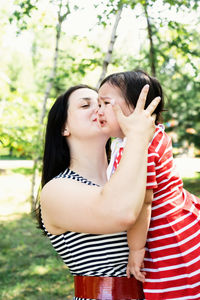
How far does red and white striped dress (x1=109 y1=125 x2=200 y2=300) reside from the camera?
4.67 ft

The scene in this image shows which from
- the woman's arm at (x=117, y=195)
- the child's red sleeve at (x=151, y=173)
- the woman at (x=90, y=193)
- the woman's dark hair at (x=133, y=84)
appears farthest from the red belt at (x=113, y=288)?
the woman's dark hair at (x=133, y=84)

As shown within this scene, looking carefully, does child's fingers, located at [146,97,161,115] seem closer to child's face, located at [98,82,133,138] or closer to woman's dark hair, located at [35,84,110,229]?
child's face, located at [98,82,133,138]

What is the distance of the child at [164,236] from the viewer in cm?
141

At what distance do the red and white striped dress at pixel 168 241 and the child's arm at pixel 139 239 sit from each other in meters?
0.05

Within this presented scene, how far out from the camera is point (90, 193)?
4.61ft

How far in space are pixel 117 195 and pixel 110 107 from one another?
1.53ft

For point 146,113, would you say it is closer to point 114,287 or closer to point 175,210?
point 175,210


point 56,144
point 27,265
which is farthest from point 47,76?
point 56,144

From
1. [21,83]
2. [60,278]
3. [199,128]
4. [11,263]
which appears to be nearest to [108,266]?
[60,278]

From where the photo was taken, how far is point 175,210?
146 cm

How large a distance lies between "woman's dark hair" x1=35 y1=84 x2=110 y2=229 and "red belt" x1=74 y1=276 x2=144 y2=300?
0.63 meters

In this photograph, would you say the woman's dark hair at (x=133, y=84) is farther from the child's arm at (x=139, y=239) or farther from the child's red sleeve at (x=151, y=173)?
the child's arm at (x=139, y=239)

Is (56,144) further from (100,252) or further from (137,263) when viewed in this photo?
(137,263)

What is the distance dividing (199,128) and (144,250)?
442 inches
